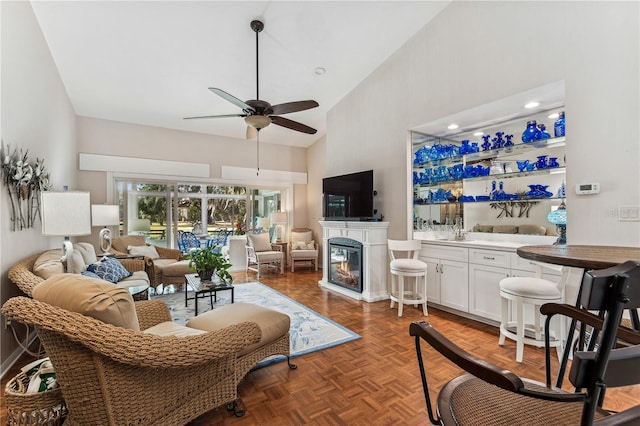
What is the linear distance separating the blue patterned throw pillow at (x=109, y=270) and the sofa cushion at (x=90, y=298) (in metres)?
2.24

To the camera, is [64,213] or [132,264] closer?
[64,213]

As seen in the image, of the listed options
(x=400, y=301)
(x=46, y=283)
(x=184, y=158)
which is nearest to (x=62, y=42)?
(x=184, y=158)

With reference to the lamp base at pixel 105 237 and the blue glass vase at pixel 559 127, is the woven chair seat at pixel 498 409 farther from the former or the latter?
the lamp base at pixel 105 237

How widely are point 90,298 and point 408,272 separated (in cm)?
312

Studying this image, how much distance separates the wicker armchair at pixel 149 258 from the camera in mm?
4406

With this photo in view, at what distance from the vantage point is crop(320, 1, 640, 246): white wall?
240 cm

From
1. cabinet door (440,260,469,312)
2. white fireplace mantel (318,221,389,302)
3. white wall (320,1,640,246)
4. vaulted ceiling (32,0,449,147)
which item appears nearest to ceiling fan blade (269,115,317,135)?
vaulted ceiling (32,0,449,147)

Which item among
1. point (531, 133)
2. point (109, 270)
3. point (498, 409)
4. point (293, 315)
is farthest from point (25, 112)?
point (531, 133)

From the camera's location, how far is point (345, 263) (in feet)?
16.0

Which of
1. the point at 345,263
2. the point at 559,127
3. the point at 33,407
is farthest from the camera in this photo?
the point at 345,263

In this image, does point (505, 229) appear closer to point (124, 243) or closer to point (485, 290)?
point (485, 290)

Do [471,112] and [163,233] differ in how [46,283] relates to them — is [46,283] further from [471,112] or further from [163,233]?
[163,233]

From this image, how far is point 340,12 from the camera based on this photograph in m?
3.48

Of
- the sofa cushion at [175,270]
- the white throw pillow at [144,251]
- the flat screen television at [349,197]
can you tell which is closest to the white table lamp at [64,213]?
the sofa cushion at [175,270]
